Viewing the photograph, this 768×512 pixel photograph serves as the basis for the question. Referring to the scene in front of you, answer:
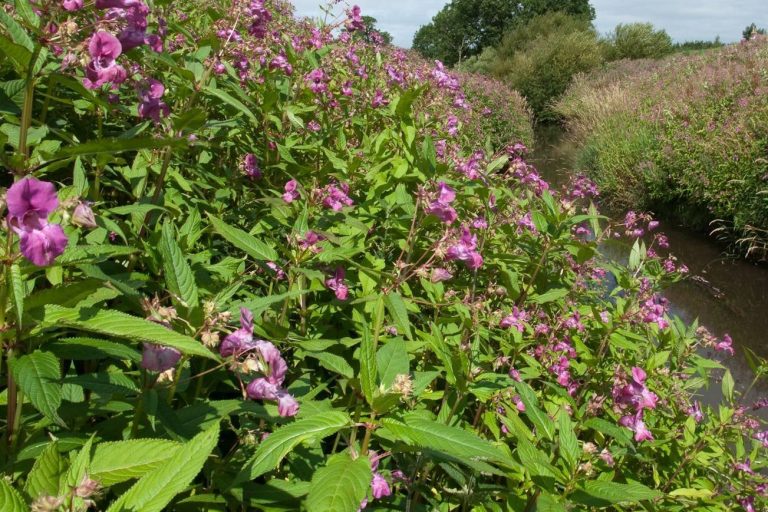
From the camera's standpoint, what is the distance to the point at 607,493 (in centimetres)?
139

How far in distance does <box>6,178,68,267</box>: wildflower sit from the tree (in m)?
51.2

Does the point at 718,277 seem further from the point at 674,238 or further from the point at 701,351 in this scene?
the point at 701,351

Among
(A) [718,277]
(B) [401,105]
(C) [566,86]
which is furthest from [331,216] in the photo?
(C) [566,86]

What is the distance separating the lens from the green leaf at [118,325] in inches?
31.5

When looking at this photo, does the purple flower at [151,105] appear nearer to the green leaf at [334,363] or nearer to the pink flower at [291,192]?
the pink flower at [291,192]

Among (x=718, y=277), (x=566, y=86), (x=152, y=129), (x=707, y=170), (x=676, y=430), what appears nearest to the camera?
(x=152, y=129)

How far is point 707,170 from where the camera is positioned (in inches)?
374

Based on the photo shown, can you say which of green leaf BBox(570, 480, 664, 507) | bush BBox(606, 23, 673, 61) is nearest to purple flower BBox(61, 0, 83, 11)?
green leaf BBox(570, 480, 664, 507)

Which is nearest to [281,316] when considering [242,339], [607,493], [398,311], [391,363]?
[398,311]

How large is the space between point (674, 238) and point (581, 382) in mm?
8102

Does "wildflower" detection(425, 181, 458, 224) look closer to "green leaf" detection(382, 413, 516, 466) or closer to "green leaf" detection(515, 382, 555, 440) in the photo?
"green leaf" detection(515, 382, 555, 440)

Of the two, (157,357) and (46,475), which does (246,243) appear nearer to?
(157,357)

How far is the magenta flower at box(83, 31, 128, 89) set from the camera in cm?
116

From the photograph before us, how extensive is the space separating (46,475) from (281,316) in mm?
916
